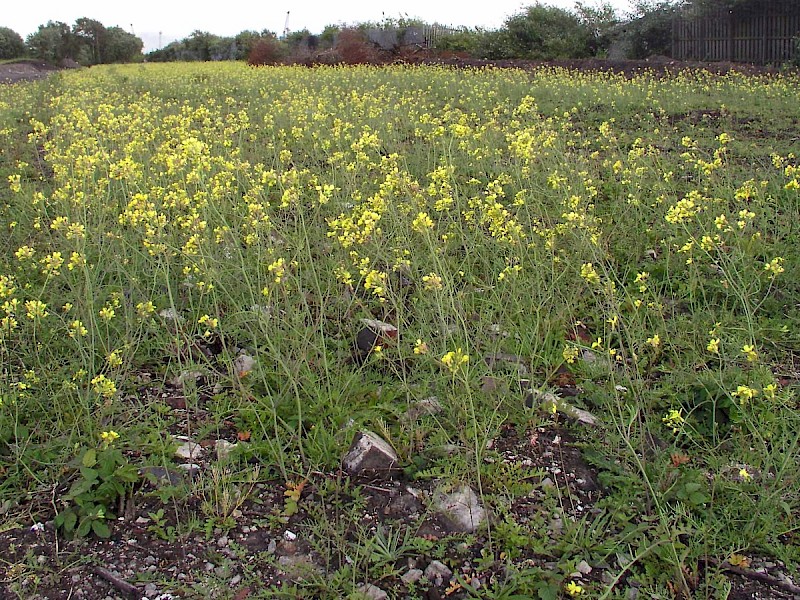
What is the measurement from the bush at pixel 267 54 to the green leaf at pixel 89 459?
25.5 m

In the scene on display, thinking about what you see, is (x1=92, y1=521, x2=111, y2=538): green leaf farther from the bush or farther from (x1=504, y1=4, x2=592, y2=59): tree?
the bush

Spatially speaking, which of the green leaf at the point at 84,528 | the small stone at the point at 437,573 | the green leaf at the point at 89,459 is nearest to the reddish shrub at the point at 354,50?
the green leaf at the point at 89,459

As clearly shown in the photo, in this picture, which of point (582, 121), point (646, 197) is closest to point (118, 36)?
point (582, 121)

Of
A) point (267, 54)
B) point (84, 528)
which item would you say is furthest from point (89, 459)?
point (267, 54)

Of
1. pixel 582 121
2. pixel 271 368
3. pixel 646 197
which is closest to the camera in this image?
pixel 271 368

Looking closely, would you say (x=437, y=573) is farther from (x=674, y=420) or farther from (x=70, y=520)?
(x=70, y=520)

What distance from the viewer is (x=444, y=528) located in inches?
97.3

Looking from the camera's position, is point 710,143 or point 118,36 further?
point 118,36

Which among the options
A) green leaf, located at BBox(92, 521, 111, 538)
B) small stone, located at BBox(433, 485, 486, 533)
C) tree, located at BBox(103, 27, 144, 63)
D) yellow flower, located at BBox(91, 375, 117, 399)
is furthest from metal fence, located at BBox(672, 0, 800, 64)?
tree, located at BBox(103, 27, 144, 63)

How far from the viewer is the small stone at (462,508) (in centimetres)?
247

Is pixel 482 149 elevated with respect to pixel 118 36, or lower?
lower

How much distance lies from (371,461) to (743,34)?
20867 millimetres

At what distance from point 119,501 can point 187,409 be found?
1.89 ft

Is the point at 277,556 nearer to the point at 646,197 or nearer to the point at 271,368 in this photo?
the point at 271,368
